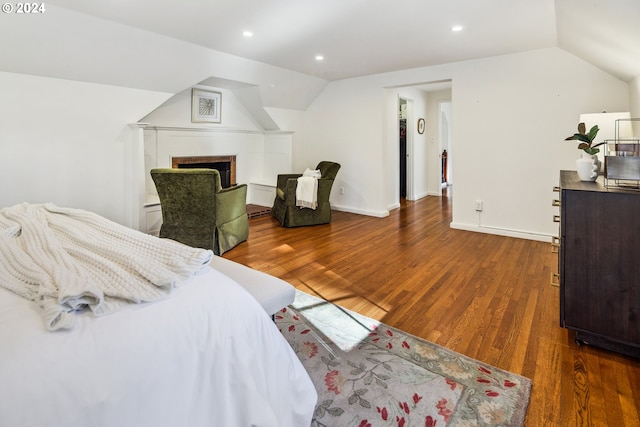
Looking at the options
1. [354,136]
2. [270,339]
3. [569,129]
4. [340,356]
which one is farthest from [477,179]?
[270,339]

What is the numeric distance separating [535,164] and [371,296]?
2.93 m

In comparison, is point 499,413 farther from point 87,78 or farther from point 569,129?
point 87,78

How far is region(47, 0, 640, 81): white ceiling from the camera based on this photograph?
9.03 feet

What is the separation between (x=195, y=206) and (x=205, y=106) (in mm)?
2341

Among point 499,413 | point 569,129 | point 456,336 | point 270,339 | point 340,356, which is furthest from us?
point 569,129

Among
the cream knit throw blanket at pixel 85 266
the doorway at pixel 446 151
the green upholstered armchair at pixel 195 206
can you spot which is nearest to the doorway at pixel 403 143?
the doorway at pixel 446 151

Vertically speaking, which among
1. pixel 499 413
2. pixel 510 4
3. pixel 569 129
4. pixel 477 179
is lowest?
pixel 499 413

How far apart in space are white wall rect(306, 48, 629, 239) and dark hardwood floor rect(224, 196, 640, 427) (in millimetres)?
439

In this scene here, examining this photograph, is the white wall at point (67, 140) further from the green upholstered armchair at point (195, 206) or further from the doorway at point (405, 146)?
the doorway at point (405, 146)

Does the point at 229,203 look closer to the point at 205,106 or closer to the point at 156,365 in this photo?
the point at 205,106

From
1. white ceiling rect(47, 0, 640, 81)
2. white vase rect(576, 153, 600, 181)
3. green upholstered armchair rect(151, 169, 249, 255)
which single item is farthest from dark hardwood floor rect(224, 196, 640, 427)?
white ceiling rect(47, 0, 640, 81)

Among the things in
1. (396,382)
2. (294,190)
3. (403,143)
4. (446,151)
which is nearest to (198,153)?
(294,190)

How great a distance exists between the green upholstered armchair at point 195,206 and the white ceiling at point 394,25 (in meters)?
1.42

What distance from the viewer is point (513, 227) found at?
177 inches
